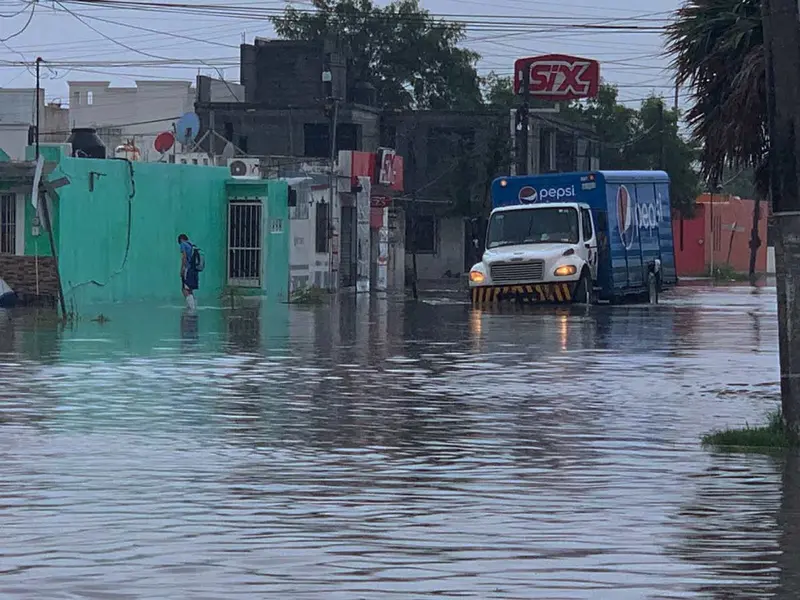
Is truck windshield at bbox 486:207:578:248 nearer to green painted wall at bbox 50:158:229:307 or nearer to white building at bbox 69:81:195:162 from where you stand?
green painted wall at bbox 50:158:229:307

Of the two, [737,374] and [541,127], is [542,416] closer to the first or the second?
[737,374]

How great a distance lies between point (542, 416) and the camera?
1554 centimetres

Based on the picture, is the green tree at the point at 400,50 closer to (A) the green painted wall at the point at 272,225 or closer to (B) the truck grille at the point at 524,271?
(A) the green painted wall at the point at 272,225

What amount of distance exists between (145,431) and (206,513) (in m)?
4.33

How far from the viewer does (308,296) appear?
146 ft

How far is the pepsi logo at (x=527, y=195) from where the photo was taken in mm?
40656

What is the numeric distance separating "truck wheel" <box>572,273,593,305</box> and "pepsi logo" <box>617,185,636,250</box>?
2.59m

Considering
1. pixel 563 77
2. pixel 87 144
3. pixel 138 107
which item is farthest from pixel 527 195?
pixel 138 107

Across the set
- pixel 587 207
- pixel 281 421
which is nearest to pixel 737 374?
pixel 281 421

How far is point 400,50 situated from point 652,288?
45896 mm

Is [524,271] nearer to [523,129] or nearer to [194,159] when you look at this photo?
[523,129]

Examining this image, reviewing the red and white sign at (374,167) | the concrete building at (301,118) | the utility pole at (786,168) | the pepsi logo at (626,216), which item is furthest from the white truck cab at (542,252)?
the concrete building at (301,118)

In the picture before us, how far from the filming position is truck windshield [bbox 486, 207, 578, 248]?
39.4 meters

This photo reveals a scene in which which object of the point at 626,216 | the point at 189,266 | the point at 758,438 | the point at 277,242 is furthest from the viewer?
the point at 277,242
